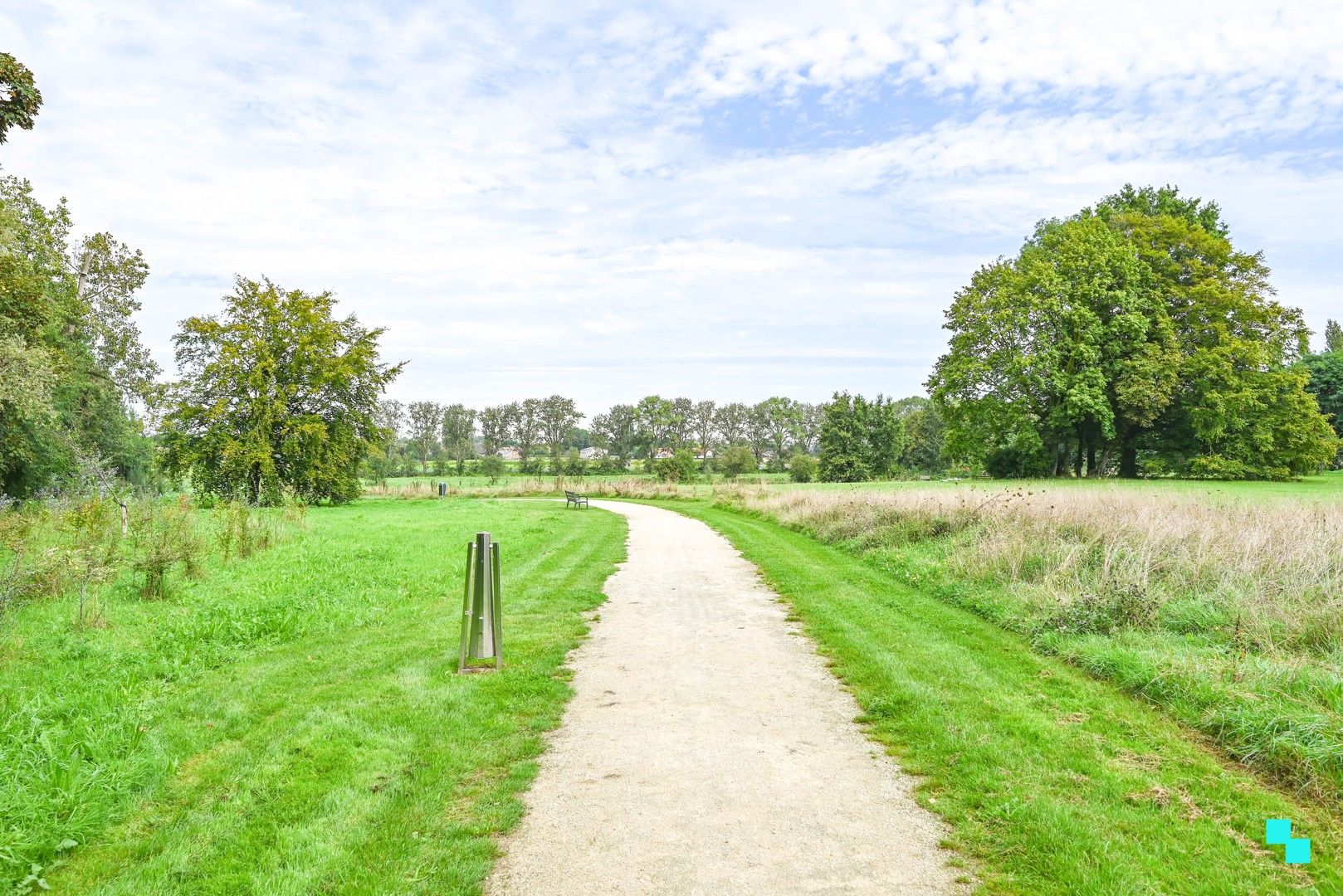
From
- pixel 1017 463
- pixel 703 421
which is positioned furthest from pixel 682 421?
pixel 1017 463

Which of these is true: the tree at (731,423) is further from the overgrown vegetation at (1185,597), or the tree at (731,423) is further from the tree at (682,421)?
the overgrown vegetation at (1185,597)

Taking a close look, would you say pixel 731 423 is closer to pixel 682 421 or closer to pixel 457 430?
pixel 682 421

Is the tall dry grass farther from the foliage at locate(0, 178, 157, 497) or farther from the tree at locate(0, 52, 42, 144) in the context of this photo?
the foliage at locate(0, 178, 157, 497)

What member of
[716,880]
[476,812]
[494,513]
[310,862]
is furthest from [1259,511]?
[494,513]

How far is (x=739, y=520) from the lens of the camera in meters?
24.4

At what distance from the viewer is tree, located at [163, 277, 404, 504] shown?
30.9m

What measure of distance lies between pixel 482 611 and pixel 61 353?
63.2 ft

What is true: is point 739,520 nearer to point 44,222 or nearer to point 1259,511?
point 1259,511

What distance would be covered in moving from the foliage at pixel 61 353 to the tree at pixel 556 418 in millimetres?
55259

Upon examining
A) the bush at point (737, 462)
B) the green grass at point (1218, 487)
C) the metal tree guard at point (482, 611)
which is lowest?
the metal tree guard at point (482, 611)

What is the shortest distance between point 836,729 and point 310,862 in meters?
3.57

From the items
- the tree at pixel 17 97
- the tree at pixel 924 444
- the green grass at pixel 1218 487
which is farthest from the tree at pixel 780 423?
the tree at pixel 17 97

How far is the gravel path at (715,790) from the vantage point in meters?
3.24

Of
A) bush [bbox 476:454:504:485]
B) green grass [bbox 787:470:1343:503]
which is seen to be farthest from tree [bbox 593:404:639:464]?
green grass [bbox 787:470:1343:503]
